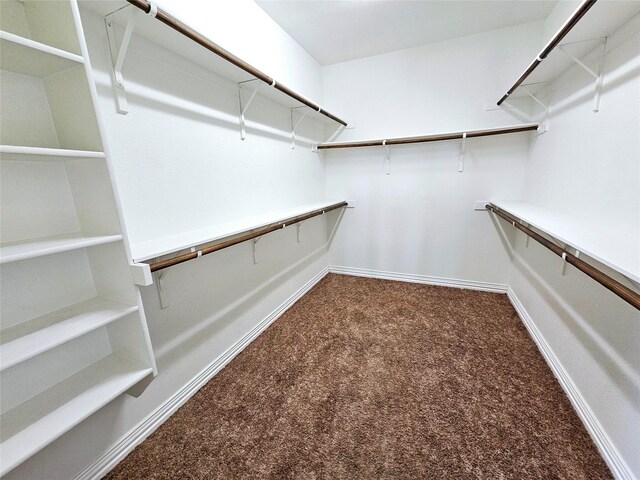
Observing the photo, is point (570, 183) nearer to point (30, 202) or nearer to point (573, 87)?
point (573, 87)

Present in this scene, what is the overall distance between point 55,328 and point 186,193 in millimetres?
816

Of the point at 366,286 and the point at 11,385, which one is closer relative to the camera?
the point at 11,385

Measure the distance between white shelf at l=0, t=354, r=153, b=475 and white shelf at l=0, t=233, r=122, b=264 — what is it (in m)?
0.55

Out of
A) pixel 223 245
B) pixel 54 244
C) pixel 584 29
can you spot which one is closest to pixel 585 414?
pixel 584 29

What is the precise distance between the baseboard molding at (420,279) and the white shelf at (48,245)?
2765 millimetres

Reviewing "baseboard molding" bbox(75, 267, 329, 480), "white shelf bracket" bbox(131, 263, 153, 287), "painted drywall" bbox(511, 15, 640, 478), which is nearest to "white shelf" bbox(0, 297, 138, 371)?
"white shelf bracket" bbox(131, 263, 153, 287)

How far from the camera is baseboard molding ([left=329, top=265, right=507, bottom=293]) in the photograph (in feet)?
9.43

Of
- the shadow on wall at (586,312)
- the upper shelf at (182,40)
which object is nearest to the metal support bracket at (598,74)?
the shadow on wall at (586,312)

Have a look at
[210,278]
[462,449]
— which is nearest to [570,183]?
[462,449]

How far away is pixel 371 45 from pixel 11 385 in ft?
10.8

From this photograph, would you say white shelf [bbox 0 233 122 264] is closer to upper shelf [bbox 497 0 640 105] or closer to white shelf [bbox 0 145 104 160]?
white shelf [bbox 0 145 104 160]

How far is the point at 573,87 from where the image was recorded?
176cm

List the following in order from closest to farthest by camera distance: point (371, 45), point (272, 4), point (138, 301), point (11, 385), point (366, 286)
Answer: point (11, 385), point (138, 301), point (272, 4), point (371, 45), point (366, 286)

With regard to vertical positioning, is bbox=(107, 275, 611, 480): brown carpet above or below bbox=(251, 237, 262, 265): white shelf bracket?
below
